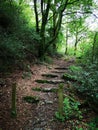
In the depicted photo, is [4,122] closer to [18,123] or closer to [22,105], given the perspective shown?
[18,123]

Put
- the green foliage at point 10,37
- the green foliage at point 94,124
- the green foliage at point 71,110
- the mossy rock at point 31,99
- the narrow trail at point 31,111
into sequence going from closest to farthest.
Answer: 1. the narrow trail at point 31,111
2. the green foliage at point 94,124
3. the green foliage at point 71,110
4. the mossy rock at point 31,99
5. the green foliage at point 10,37

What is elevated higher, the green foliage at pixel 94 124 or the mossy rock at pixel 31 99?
the mossy rock at pixel 31 99

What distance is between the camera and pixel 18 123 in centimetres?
530

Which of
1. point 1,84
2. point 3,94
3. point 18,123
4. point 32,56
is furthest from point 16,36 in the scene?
point 18,123

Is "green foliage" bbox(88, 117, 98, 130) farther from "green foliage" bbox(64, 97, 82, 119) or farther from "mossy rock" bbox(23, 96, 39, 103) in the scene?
"mossy rock" bbox(23, 96, 39, 103)

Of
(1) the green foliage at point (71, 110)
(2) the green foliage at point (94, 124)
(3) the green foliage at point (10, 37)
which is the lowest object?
(2) the green foliage at point (94, 124)

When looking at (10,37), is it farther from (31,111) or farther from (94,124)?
(94,124)

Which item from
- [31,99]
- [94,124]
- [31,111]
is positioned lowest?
[94,124]

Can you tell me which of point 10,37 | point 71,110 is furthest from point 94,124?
point 10,37

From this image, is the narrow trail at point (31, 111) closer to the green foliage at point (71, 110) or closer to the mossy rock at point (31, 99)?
the mossy rock at point (31, 99)

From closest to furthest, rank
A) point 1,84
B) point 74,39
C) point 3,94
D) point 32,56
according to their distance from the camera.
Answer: point 3,94 < point 1,84 < point 32,56 < point 74,39

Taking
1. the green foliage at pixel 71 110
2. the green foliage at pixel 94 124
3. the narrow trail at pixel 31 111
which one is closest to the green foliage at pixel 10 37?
the narrow trail at pixel 31 111

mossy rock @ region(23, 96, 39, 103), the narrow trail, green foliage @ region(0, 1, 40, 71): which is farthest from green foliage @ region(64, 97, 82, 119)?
green foliage @ region(0, 1, 40, 71)

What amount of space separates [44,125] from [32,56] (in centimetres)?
714
